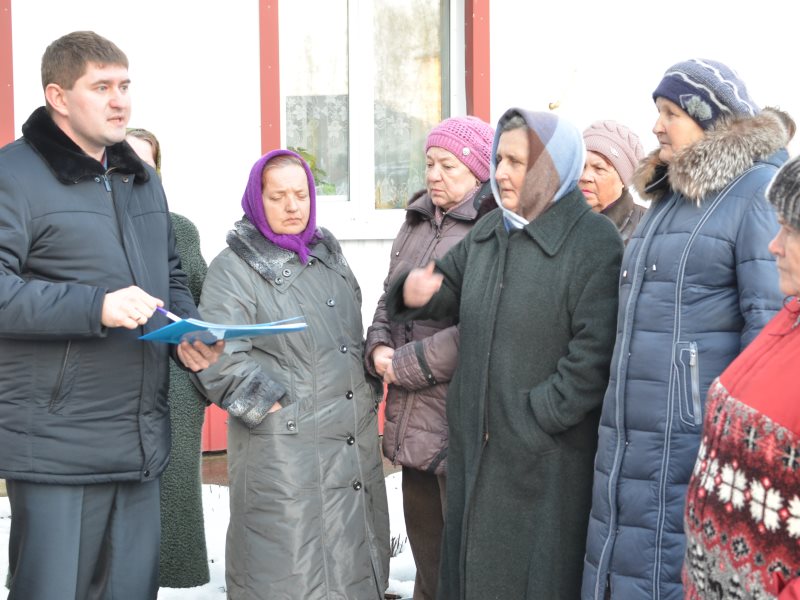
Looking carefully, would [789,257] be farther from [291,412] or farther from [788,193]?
[291,412]

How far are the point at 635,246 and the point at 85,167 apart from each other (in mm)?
1610

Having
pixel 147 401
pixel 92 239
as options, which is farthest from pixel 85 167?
pixel 147 401

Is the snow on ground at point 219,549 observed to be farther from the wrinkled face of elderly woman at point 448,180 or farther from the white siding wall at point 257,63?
the wrinkled face of elderly woman at point 448,180

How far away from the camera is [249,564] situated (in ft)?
12.0

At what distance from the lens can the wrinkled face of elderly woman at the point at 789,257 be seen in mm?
2014

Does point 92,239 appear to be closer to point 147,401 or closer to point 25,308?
point 25,308

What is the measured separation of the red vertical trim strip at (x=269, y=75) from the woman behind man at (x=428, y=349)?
2.38 metres

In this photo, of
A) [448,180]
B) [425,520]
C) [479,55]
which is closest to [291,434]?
[425,520]

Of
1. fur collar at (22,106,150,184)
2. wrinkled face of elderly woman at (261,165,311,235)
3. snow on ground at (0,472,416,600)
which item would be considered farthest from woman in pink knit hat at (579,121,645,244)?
fur collar at (22,106,150,184)

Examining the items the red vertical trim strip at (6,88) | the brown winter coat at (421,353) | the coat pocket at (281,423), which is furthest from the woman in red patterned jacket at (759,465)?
the red vertical trim strip at (6,88)

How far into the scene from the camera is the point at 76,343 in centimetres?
313

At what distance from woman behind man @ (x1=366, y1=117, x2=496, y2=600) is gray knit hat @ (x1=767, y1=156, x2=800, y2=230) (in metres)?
1.71

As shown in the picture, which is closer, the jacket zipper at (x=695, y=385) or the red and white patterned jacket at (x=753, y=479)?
the red and white patterned jacket at (x=753, y=479)

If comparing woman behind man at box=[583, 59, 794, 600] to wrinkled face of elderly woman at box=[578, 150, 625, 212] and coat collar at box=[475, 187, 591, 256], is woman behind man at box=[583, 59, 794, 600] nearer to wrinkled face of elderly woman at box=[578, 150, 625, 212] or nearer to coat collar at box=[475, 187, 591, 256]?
coat collar at box=[475, 187, 591, 256]
